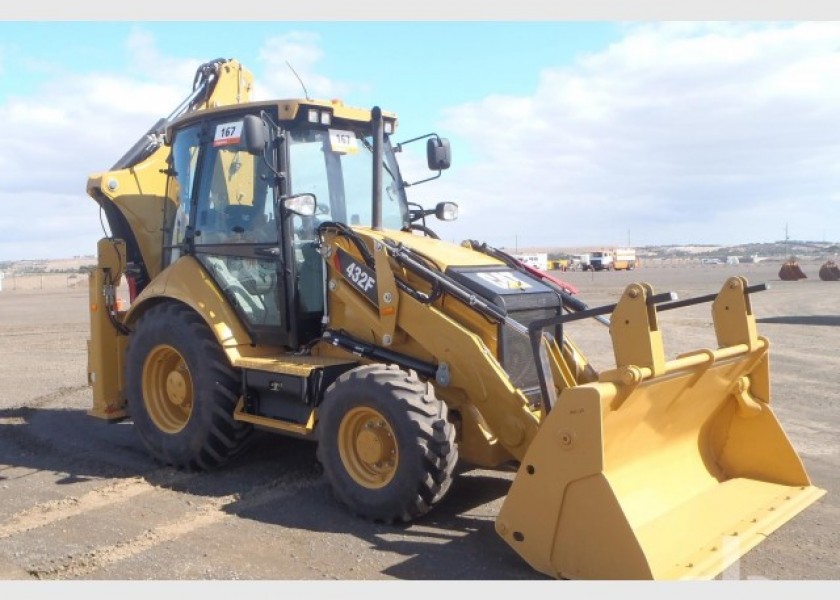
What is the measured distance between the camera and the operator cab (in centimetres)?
636

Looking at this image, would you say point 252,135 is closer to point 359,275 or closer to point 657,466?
point 359,275

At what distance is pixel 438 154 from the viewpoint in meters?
7.21

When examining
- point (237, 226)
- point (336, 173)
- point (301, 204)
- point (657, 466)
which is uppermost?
point (336, 173)

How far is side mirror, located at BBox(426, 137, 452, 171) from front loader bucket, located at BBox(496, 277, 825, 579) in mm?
2808

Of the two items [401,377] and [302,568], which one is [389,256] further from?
[302,568]

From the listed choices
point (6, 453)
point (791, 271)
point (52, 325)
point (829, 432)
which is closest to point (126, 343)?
point (6, 453)

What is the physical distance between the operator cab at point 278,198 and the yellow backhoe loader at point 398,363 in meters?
0.02

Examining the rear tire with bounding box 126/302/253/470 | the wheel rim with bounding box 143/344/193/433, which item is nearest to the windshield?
the rear tire with bounding box 126/302/253/470

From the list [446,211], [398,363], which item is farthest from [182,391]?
[446,211]

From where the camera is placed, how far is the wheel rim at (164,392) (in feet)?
22.4

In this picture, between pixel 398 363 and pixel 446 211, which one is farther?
pixel 446 211

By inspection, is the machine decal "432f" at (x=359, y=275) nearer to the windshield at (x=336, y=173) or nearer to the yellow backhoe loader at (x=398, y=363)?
the yellow backhoe loader at (x=398, y=363)

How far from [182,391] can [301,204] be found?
6.39 feet

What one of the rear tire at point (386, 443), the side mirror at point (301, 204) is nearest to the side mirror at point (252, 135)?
the side mirror at point (301, 204)
